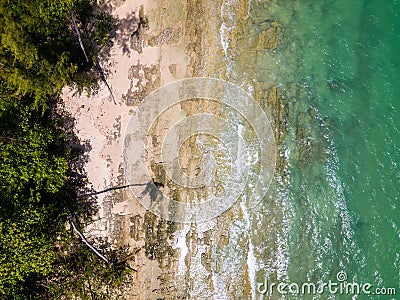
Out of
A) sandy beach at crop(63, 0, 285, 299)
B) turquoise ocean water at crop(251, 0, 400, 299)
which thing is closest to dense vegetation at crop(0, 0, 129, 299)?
sandy beach at crop(63, 0, 285, 299)

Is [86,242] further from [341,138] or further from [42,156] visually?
[341,138]

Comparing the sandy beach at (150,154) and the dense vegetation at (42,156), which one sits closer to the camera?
the dense vegetation at (42,156)

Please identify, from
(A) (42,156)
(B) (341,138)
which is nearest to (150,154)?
(A) (42,156)

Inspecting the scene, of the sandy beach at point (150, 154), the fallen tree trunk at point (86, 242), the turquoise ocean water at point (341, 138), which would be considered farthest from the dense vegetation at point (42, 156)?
the turquoise ocean water at point (341, 138)

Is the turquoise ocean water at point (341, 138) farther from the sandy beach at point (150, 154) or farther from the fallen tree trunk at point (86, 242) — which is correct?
the fallen tree trunk at point (86, 242)

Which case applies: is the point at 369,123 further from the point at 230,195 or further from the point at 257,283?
the point at 257,283

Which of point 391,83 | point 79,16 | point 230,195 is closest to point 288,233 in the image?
point 230,195

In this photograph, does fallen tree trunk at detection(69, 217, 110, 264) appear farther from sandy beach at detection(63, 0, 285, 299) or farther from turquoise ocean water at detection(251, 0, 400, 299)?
turquoise ocean water at detection(251, 0, 400, 299)
